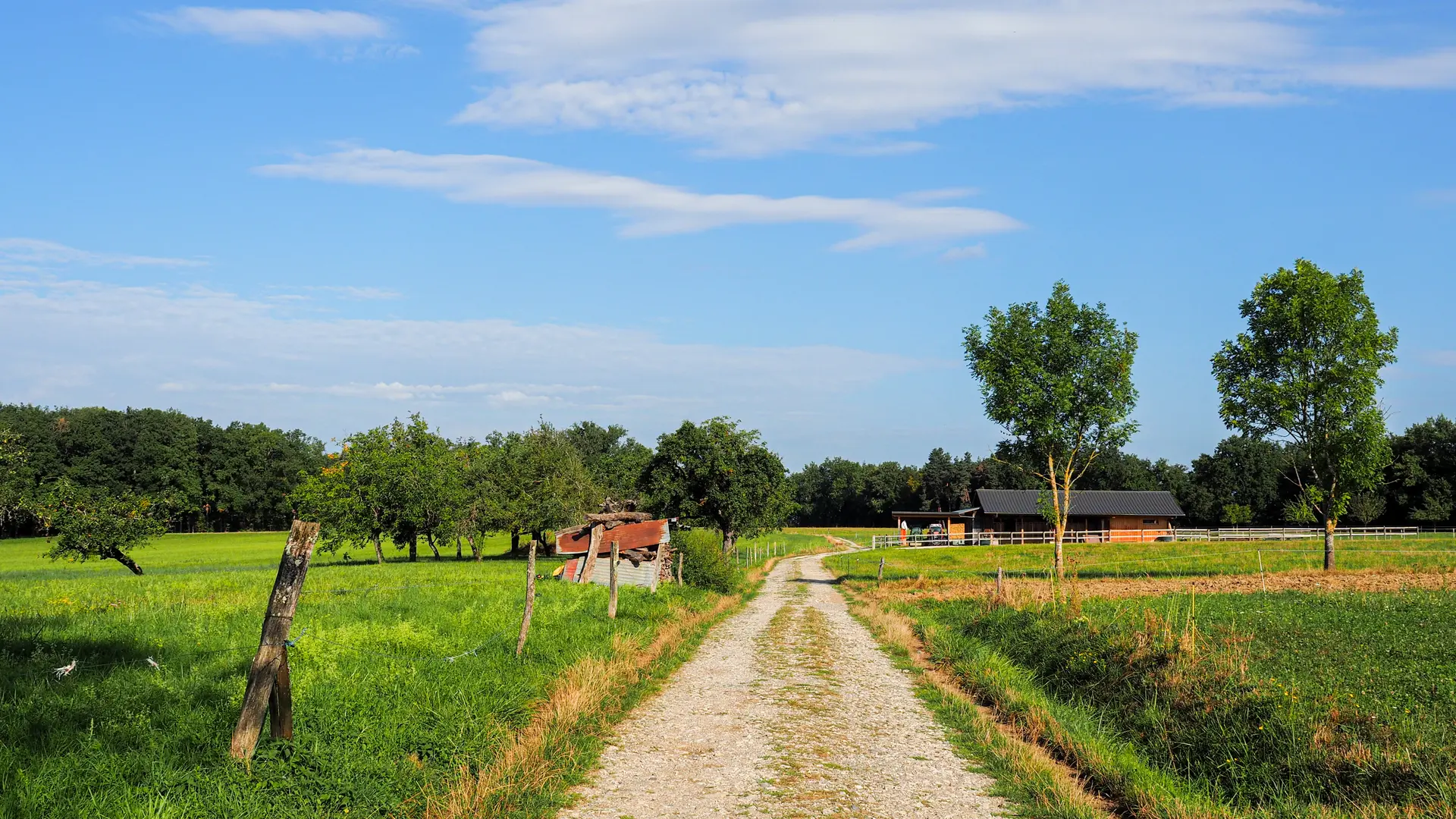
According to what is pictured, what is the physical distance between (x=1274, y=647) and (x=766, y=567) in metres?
42.0

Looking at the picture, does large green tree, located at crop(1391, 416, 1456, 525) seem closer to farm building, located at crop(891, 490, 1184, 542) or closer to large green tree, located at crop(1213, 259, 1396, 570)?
farm building, located at crop(891, 490, 1184, 542)

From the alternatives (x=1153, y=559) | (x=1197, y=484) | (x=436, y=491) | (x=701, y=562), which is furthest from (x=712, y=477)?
(x=1197, y=484)

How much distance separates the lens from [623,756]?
10.5 metres

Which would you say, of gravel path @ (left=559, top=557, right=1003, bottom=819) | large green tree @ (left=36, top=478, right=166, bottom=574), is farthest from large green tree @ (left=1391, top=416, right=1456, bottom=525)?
large green tree @ (left=36, top=478, right=166, bottom=574)

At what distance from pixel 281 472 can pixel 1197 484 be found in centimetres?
12404

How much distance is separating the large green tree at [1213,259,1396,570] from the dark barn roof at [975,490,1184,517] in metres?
47.0

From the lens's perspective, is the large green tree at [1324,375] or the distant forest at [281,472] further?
the distant forest at [281,472]

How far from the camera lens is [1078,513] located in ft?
305

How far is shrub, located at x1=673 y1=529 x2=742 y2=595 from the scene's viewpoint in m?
33.4

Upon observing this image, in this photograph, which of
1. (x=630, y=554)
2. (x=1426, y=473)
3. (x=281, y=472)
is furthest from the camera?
(x=281, y=472)

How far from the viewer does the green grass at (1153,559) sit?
45531 mm

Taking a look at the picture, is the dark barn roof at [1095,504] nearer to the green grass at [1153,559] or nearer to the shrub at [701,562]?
the green grass at [1153,559]

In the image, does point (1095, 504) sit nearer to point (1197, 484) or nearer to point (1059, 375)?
point (1197, 484)

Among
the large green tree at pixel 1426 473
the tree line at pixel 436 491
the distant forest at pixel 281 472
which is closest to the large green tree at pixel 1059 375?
the tree line at pixel 436 491
